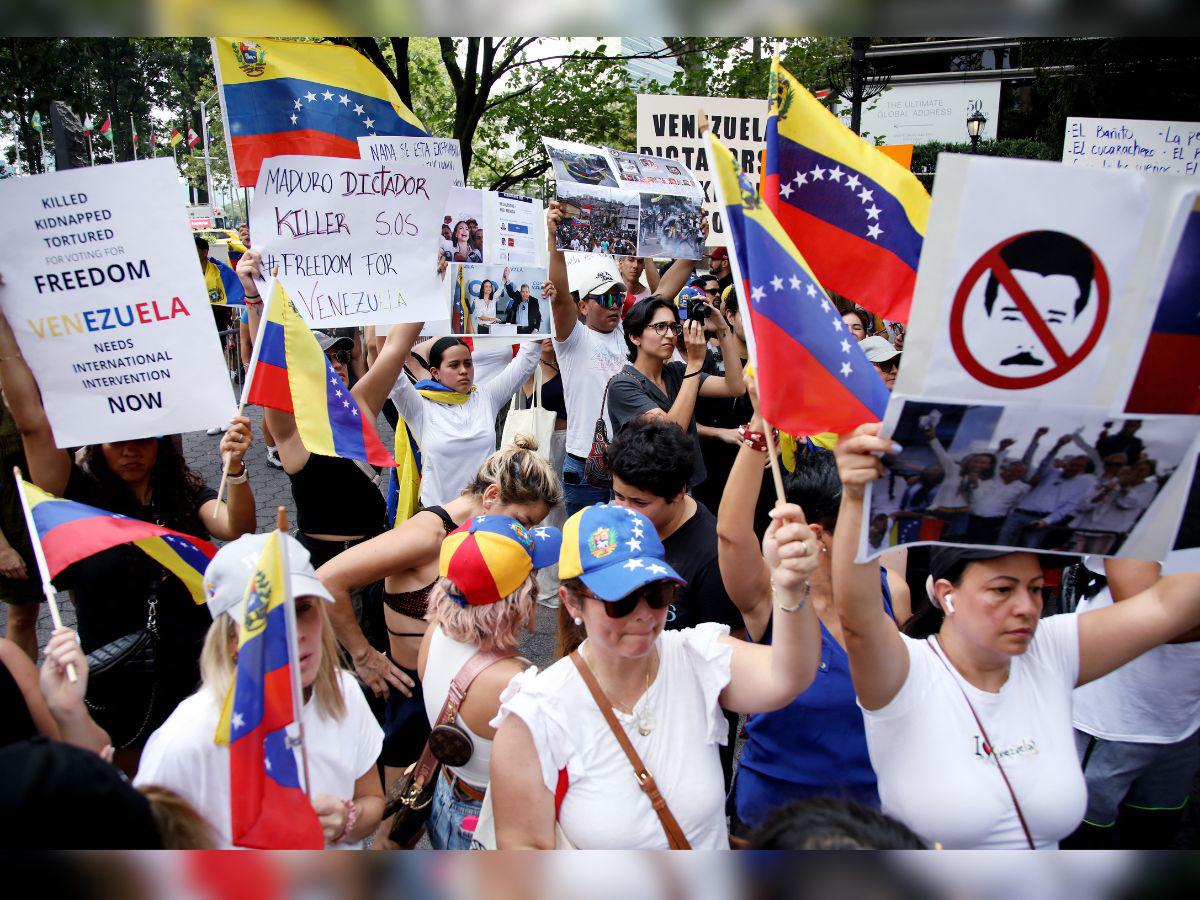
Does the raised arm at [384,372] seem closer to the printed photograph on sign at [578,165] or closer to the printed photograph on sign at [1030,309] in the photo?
the printed photograph on sign at [578,165]

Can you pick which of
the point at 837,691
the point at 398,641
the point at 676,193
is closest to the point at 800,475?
the point at 837,691

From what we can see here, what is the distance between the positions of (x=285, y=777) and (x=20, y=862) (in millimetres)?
875

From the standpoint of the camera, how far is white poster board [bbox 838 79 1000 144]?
1599 inches

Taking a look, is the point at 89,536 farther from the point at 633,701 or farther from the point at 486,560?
the point at 633,701

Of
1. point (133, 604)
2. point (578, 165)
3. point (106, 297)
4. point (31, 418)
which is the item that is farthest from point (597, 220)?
point (133, 604)

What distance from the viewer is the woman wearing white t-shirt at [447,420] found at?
16.5ft

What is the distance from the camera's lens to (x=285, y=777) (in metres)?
1.87

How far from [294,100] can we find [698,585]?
3.12m

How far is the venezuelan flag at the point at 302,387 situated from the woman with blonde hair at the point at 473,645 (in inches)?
34.2

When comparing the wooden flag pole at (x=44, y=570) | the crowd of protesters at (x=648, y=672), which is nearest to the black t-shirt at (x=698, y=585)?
the crowd of protesters at (x=648, y=672)

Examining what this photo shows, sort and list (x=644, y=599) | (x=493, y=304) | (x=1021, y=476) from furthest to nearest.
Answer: (x=493, y=304), (x=644, y=599), (x=1021, y=476)

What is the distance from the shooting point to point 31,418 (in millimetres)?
3264

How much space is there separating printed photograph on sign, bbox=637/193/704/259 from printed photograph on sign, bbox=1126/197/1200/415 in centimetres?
445

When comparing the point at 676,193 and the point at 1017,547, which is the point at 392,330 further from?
the point at 1017,547
